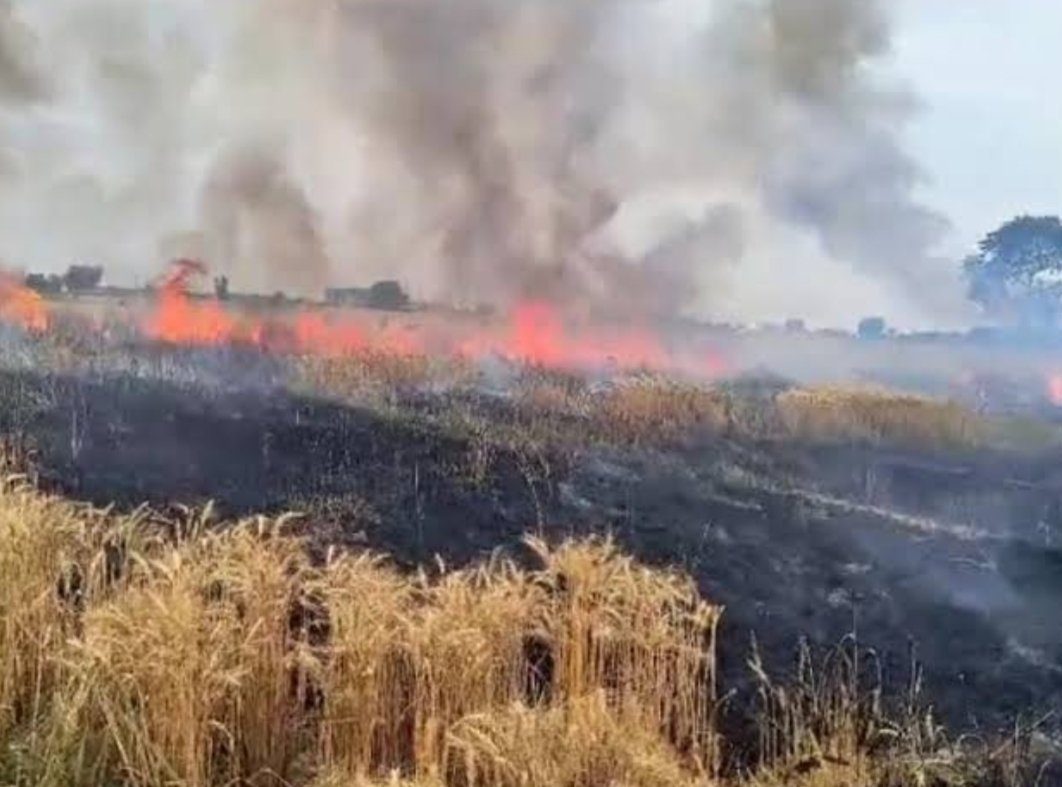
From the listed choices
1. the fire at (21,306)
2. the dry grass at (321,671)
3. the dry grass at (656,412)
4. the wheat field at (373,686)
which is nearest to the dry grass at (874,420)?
the dry grass at (656,412)

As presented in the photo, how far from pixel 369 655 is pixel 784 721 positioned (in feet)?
7.58

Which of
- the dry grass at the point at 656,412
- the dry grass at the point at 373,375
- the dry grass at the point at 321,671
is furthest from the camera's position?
the dry grass at the point at 373,375

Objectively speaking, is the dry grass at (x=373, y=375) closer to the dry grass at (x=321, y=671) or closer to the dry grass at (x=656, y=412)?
the dry grass at (x=656, y=412)

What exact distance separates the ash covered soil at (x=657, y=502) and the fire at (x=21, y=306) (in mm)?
4890

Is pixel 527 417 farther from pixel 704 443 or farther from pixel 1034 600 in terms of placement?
pixel 1034 600

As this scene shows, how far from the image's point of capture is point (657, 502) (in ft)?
36.8

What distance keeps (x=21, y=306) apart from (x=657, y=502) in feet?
39.1

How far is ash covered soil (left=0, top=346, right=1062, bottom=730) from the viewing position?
27.6 ft

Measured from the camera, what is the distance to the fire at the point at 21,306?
57.8 ft

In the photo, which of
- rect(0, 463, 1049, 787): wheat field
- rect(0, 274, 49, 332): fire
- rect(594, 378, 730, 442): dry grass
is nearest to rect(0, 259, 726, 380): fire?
rect(0, 274, 49, 332): fire

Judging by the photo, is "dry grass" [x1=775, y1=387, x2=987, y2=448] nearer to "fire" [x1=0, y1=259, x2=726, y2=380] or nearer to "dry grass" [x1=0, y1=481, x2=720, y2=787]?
"fire" [x1=0, y1=259, x2=726, y2=380]

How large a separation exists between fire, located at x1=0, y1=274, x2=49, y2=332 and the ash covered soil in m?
4.89

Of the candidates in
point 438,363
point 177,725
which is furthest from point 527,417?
point 177,725

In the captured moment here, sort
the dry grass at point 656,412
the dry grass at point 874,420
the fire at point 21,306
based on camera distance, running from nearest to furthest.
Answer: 1. the dry grass at point 656,412
2. the dry grass at point 874,420
3. the fire at point 21,306
